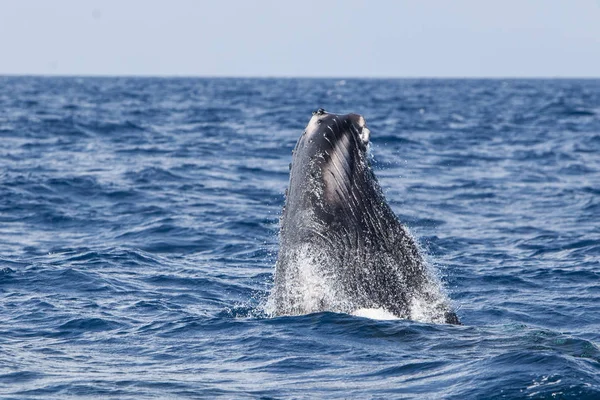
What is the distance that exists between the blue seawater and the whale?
246 mm

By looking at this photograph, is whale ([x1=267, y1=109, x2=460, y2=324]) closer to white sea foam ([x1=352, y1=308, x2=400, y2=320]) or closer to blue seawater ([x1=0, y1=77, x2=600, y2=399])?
white sea foam ([x1=352, y1=308, x2=400, y2=320])

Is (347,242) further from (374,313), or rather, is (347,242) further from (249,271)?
(249,271)

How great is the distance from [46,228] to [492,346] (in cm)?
1255

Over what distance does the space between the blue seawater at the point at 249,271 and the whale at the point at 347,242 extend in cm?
A: 25

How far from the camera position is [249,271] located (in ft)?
53.1

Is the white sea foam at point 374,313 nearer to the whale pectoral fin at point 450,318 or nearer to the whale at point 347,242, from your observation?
the whale at point 347,242

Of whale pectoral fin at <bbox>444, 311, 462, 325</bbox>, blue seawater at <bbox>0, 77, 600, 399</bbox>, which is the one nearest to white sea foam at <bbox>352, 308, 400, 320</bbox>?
blue seawater at <bbox>0, 77, 600, 399</bbox>

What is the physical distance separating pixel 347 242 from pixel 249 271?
614cm

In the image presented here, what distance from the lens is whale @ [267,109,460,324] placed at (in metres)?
10.2

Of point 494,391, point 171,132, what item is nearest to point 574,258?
point 494,391

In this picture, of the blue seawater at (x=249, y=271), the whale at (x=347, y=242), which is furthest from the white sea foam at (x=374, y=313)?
the blue seawater at (x=249, y=271)

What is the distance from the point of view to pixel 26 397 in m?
8.61

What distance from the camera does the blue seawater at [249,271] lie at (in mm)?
8930

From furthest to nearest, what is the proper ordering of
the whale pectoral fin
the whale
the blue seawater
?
the whale pectoral fin, the whale, the blue seawater
